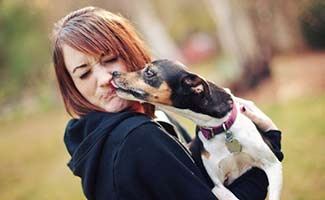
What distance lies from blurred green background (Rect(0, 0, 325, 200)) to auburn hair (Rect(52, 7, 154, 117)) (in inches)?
99.4

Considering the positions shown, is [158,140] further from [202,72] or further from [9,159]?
[202,72]

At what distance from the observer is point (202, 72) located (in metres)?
8.59

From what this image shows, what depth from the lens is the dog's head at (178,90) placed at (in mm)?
1999

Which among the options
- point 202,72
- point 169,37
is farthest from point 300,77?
point 169,37

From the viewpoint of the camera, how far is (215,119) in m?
2.02

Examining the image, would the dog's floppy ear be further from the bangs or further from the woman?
the bangs

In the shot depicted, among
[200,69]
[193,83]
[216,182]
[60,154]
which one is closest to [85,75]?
[193,83]

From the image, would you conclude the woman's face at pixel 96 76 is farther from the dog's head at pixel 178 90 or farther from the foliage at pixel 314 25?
the foliage at pixel 314 25

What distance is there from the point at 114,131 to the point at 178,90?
1.08ft

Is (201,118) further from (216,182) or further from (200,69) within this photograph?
(200,69)

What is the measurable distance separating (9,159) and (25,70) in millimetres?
2180

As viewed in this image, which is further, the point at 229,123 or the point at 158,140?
the point at 229,123

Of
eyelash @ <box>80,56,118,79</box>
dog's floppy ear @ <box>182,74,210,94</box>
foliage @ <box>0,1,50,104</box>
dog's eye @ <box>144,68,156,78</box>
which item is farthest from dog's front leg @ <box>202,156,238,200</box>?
foliage @ <box>0,1,50,104</box>

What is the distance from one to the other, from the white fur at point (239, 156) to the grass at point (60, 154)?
2247mm
